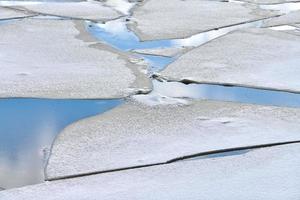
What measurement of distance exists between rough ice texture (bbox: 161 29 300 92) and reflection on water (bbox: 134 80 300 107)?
0.09m

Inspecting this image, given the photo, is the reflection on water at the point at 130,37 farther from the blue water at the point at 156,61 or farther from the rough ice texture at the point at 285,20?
the blue water at the point at 156,61

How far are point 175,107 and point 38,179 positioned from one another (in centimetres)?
110

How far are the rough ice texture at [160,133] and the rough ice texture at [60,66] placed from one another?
402mm

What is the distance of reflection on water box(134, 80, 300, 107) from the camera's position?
3513mm

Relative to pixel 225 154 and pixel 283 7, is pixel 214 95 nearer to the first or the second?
pixel 225 154

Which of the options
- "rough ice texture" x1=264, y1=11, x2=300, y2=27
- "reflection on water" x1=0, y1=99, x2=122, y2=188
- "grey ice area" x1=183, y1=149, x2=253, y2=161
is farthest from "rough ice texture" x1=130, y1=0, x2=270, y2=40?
"grey ice area" x1=183, y1=149, x2=253, y2=161

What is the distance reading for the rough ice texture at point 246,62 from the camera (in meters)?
3.91

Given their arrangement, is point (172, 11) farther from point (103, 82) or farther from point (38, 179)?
point (38, 179)

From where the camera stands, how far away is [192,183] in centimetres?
247

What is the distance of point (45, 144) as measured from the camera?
113 inches

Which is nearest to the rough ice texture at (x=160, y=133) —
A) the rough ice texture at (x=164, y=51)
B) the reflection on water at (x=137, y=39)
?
the reflection on water at (x=137, y=39)

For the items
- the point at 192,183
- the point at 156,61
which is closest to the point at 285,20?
the point at 156,61

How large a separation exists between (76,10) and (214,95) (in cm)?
285

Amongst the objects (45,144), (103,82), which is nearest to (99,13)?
(103,82)
